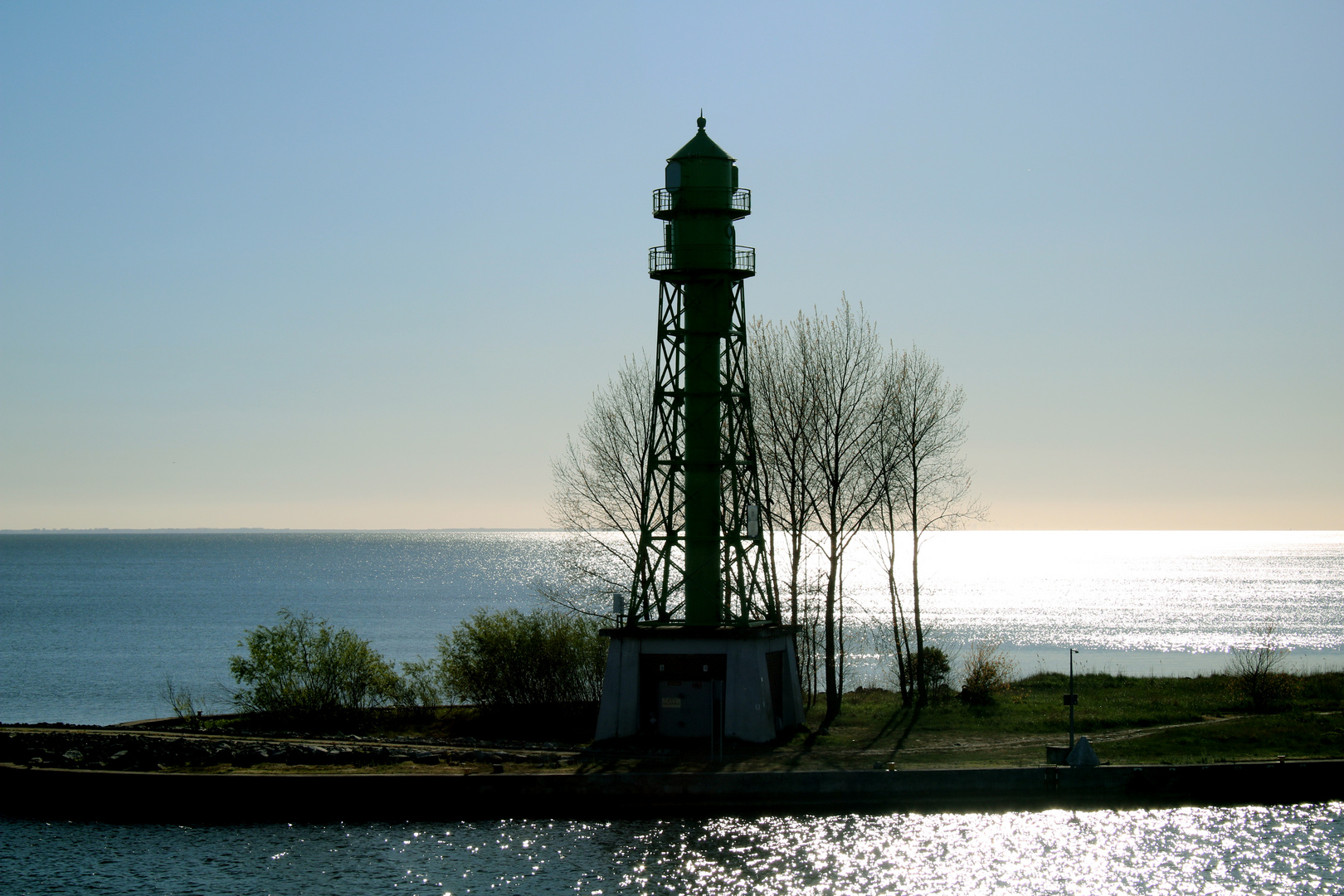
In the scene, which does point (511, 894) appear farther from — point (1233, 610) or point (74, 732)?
point (1233, 610)

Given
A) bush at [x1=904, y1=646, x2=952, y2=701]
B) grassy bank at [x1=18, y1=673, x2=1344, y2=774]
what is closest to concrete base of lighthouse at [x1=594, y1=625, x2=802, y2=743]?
grassy bank at [x1=18, y1=673, x2=1344, y2=774]

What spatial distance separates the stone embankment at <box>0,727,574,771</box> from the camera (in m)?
27.5

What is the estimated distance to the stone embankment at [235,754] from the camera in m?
27.5

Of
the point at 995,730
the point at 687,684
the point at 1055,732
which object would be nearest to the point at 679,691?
the point at 687,684

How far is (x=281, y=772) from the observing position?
2641 cm

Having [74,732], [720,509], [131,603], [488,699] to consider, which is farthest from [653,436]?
[131,603]

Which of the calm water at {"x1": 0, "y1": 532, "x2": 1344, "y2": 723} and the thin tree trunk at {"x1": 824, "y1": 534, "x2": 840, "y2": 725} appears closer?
the thin tree trunk at {"x1": 824, "y1": 534, "x2": 840, "y2": 725}

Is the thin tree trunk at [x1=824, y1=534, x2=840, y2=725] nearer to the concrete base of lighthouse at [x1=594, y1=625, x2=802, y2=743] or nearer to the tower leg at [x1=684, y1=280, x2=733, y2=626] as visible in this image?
the tower leg at [x1=684, y1=280, x2=733, y2=626]

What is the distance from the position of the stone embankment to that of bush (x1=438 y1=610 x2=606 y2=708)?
229 inches

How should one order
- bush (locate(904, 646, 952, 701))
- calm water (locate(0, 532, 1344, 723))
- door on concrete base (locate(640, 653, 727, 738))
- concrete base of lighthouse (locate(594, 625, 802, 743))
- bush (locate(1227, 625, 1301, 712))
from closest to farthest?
concrete base of lighthouse (locate(594, 625, 802, 743)), door on concrete base (locate(640, 653, 727, 738)), bush (locate(1227, 625, 1301, 712)), bush (locate(904, 646, 952, 701)), calm water (locate(0, 532, 1344, 723))

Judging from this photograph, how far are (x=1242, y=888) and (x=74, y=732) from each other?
2844 centimetres

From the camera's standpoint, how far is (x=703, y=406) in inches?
1256

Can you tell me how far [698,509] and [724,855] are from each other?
1119 cm

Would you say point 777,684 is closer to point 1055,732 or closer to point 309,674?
point 1055,732
